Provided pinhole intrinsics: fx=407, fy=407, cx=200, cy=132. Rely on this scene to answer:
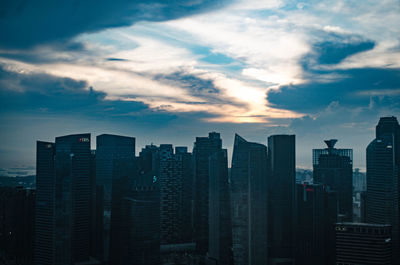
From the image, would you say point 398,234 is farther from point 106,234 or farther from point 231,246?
→ point 106,234

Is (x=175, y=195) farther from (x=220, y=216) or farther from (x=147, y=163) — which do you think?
(x=220, y=216)

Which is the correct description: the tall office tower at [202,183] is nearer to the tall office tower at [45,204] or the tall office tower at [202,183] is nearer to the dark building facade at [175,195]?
the dark building facade at [175,195]

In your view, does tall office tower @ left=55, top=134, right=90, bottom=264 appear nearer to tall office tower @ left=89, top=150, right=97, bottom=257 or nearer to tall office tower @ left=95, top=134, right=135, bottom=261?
tall office tower @ left=89, top=150, right=97, bottom=257

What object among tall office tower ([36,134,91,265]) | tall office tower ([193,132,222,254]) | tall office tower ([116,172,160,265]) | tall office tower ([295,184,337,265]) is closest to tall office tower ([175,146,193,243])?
tall office tower ([193,132,222,254])

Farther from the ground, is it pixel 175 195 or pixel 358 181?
pixel 358 181

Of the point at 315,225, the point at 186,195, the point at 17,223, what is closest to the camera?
the point at 17,223

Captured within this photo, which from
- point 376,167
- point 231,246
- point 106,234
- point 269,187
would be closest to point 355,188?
point 376,167

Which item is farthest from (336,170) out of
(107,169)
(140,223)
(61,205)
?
(61,205)
